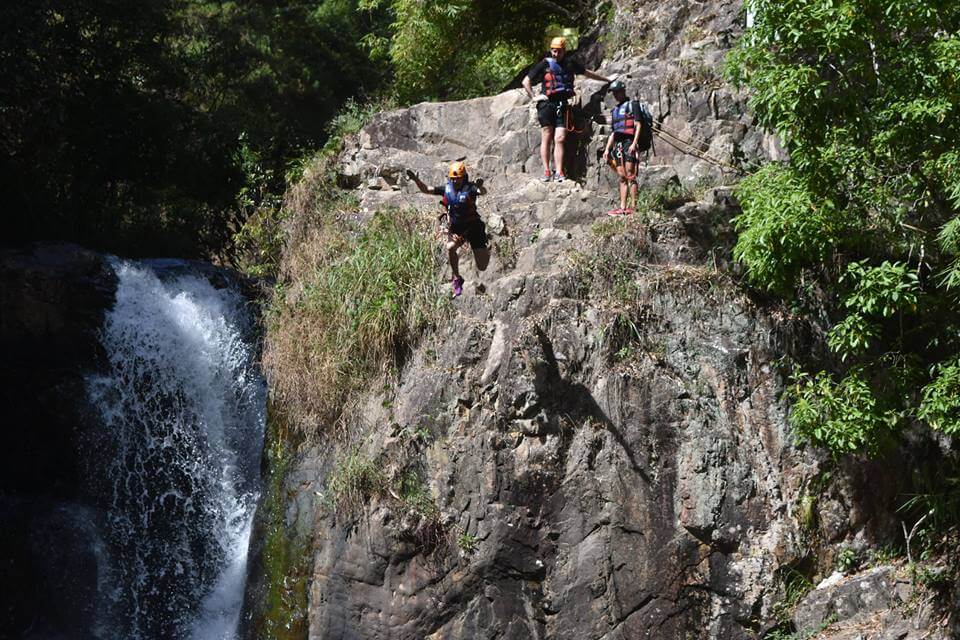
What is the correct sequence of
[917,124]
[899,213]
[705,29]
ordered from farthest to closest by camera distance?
1. [705,29]
2. [899,213]
3. [917,124]

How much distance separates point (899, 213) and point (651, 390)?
3068 mm

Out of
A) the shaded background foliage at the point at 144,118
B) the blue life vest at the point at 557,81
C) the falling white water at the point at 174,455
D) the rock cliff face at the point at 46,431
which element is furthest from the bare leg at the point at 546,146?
the rock cliff face at the point at 46,431

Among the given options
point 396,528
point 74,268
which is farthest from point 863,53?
point 74,268

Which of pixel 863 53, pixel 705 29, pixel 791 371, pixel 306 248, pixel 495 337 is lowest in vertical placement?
pixel 791 371

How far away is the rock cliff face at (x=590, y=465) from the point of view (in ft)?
35.0

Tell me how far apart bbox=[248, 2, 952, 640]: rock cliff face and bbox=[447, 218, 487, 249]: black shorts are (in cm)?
39

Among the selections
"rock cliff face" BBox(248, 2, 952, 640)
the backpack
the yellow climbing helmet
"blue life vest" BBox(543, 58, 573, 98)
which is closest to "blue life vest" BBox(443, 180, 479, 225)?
the yellow climbing helmet

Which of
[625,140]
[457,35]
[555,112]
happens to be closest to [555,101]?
[555,112]

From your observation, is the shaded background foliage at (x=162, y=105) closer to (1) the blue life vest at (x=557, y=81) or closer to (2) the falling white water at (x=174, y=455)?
(2) the falling white water at (x=174, y=455)

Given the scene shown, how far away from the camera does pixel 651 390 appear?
11.1 m

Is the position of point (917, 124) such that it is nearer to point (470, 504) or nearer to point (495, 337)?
point (495, 337)

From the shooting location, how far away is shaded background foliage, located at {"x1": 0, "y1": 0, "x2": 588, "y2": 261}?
17094 millimetres

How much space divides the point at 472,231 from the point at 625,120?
2.44m

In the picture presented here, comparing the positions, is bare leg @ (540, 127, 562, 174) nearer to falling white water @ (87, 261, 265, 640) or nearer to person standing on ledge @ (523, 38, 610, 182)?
person standing on ledge @ (523, 38, 610, 182)
